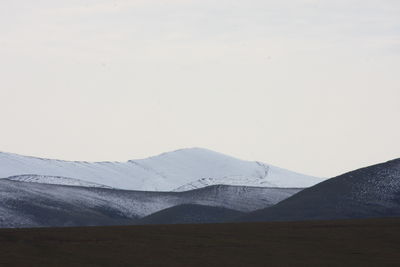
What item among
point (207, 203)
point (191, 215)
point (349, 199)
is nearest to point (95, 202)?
point (207, 203)

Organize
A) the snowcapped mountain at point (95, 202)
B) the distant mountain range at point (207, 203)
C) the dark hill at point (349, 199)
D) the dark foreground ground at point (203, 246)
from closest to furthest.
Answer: the dark foreground ground at point (203, 246) → the dark hill at point (349, 199) → the distant mountain range at point (207, 203) → the snowcapped mountain at point (95, 202)

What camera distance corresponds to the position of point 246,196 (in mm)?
133375

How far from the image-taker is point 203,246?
1682 inches

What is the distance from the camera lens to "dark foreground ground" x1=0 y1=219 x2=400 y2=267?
37.3 metres

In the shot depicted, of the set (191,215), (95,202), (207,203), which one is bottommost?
(191,215)

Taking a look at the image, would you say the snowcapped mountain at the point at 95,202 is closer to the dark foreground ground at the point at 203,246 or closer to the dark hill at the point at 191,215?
the dark hill at the point at 191,215

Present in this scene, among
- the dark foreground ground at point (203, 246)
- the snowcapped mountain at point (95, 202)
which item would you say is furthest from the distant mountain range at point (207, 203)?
the dark foreground ground at point (203, 246)

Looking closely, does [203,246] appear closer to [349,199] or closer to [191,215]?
[349,199]

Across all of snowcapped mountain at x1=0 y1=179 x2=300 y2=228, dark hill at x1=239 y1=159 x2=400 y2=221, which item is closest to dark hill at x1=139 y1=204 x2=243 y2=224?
snowcapped mountain at x1=0 y1=179 x2=300 y2=228

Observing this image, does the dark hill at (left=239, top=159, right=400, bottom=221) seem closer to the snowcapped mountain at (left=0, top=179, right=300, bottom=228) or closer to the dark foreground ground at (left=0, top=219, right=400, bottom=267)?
the snowcapped mountain at (left=0, top=179, right=300, bottom=228)

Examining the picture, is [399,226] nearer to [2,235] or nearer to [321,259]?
[321,259]

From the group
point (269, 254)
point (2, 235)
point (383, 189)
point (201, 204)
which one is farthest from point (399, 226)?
point (201, 204)

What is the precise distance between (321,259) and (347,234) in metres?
11.2

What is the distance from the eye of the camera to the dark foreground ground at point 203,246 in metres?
37.3
